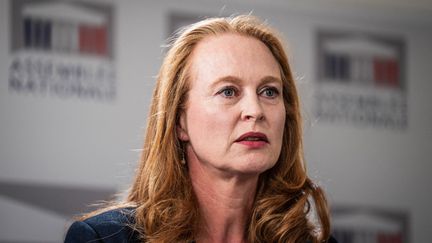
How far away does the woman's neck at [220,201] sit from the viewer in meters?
2.09

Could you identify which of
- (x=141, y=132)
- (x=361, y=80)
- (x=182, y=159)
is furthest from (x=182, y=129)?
(x=361, y=80)

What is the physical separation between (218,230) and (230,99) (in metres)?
0.31

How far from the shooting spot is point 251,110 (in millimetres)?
2018

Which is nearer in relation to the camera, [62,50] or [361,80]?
[62,50]

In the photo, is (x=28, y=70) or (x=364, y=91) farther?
→ (x=364, y=91)

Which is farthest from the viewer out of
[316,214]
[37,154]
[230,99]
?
[37,154]

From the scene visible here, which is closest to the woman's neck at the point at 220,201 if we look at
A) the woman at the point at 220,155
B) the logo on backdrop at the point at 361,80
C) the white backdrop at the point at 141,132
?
the woman at the point at 220,155

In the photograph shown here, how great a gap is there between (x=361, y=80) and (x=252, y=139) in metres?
1.72

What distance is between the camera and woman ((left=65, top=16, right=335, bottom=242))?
2018 millimetres

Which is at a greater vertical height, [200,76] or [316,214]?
[200,76]

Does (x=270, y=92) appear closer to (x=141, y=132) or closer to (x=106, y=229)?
(x=106, y=229)

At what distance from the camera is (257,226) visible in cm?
212

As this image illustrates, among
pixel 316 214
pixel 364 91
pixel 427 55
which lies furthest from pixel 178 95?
pixel 427 55

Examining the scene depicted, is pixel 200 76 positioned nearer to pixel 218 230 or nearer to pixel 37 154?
pixel 218 230
